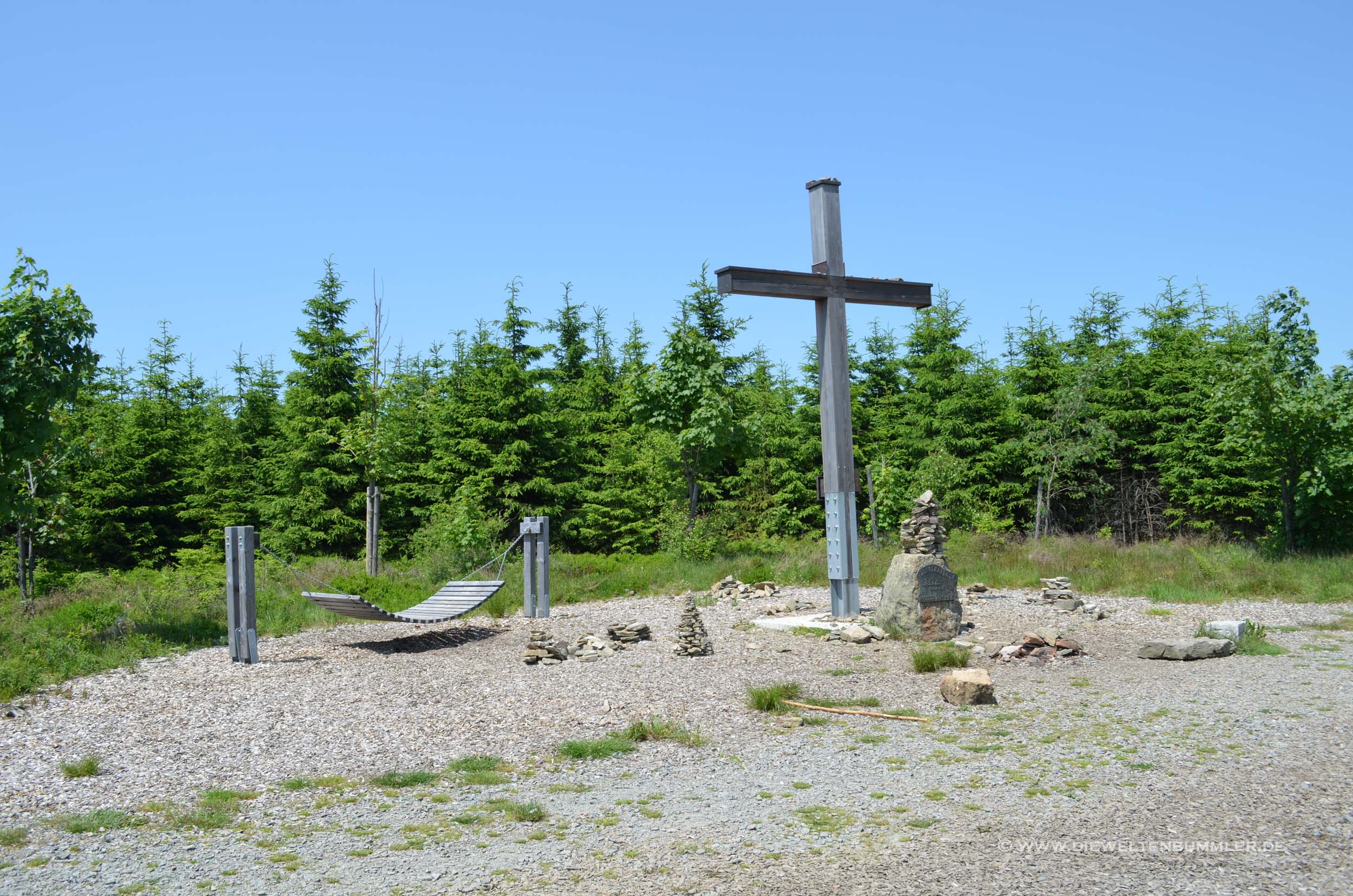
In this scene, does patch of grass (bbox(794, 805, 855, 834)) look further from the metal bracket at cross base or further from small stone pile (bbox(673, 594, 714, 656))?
the metal bracket at cross base

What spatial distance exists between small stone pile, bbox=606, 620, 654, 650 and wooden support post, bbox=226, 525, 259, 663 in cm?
338

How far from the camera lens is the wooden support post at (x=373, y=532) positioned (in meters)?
17.0

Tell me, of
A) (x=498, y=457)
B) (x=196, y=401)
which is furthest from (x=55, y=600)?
(x=196, y=401)

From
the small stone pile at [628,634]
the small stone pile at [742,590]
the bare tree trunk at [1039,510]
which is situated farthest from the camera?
the bare tree trunk at [1039,510]

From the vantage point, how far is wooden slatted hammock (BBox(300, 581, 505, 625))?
29.7 feet

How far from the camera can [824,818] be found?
4.49 m

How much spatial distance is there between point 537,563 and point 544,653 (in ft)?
9.55

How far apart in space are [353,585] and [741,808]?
10590 millimetres

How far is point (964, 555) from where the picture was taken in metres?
16.2

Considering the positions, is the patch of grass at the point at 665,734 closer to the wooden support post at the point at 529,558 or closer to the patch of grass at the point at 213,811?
the patch of grass at the point at 213,811

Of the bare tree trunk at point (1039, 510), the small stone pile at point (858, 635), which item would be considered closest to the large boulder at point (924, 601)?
the small stone pile at point (858, 635)

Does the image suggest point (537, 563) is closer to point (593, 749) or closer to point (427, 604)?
point (427, 604)

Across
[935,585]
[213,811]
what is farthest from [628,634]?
[213,811]

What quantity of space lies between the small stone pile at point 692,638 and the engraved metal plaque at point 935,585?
214 centimetres
